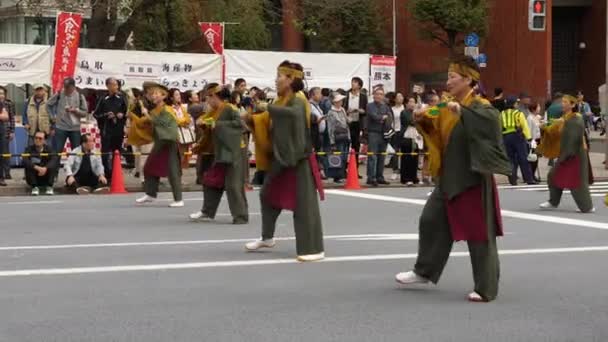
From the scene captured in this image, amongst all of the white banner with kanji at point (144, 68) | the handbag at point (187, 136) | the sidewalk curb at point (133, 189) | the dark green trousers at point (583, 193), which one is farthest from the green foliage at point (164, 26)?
the dark green trousers at point (583, 193)

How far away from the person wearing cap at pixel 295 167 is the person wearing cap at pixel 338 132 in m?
10.8

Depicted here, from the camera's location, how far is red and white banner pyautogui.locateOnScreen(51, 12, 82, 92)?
2133 centimetres

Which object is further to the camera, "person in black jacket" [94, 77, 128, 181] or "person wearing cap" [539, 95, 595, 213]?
"person in black jacket" [94, 77, 128, 181]

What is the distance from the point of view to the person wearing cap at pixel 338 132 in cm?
2152

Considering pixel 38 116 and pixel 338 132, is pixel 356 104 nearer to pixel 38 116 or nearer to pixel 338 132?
pixel 338 132

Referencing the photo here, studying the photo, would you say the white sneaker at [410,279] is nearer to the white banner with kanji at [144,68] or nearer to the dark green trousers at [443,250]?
the dark green trousers at [443,250]

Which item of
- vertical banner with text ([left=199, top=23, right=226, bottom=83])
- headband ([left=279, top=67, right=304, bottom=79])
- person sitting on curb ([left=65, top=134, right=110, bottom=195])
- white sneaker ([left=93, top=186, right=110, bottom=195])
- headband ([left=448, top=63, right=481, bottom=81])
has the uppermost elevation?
vertical banner with text ([left=199, top=23, right=226, bottom=83])

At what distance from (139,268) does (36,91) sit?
37.6ft

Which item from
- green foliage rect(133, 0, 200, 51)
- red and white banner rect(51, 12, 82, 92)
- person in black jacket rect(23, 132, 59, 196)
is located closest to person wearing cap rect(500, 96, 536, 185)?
green foliage rect(133, 0, 200, 51)

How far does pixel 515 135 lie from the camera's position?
70.8ft

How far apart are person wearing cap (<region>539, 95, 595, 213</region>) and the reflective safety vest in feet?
18.2

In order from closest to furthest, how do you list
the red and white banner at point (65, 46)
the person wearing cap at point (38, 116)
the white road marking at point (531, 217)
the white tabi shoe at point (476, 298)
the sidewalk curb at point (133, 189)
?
the white tabi shoe at point (476, 298) → the white road marking at point (531, 217) → the sidewalk curb at point (133, 189) → the person wearing cap at point (38, 116) → the red and white banner at point (65, 46)

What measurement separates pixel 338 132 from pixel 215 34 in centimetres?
427

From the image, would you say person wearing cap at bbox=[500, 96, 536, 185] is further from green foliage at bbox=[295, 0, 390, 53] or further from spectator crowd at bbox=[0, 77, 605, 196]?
green foliage at bbox=[295, 0, 390, 53]
